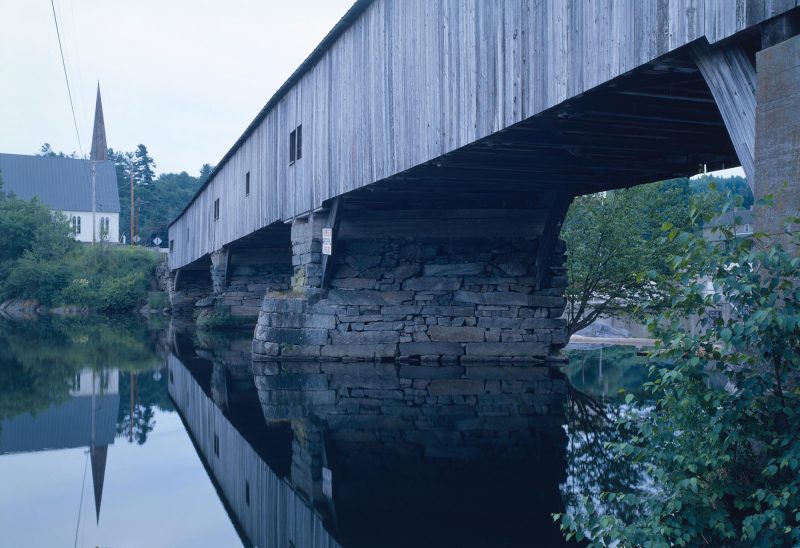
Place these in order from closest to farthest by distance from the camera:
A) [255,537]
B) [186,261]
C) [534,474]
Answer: [255,537] < [534,474] < [186,261]

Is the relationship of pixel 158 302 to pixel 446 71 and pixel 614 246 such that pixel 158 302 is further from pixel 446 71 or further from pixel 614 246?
pixel 446 71

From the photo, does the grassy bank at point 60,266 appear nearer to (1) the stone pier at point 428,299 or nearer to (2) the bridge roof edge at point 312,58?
(2) the bridge roof edge at point 312,58

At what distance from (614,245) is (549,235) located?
2876mm

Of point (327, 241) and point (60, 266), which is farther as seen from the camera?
point (60, 266)

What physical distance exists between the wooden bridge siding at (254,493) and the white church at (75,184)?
150ft

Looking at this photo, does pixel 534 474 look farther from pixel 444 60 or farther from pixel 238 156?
pixel 238 156

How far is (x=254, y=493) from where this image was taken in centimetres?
534

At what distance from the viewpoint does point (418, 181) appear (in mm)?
8797

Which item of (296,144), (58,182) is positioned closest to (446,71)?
(296,144)

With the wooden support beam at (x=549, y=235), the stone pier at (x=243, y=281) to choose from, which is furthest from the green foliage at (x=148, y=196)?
the wooden support beam at (x=549, y=235)

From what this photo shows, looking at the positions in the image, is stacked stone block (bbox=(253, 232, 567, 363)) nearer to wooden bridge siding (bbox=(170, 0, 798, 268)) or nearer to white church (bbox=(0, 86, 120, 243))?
wooden bridge siding (bbox=(170, 0, 798, 268))

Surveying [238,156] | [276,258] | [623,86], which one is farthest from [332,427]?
[276,258]

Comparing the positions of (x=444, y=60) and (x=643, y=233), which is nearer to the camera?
(x=444, y=60)

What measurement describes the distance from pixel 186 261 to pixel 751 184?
84.2 ft
